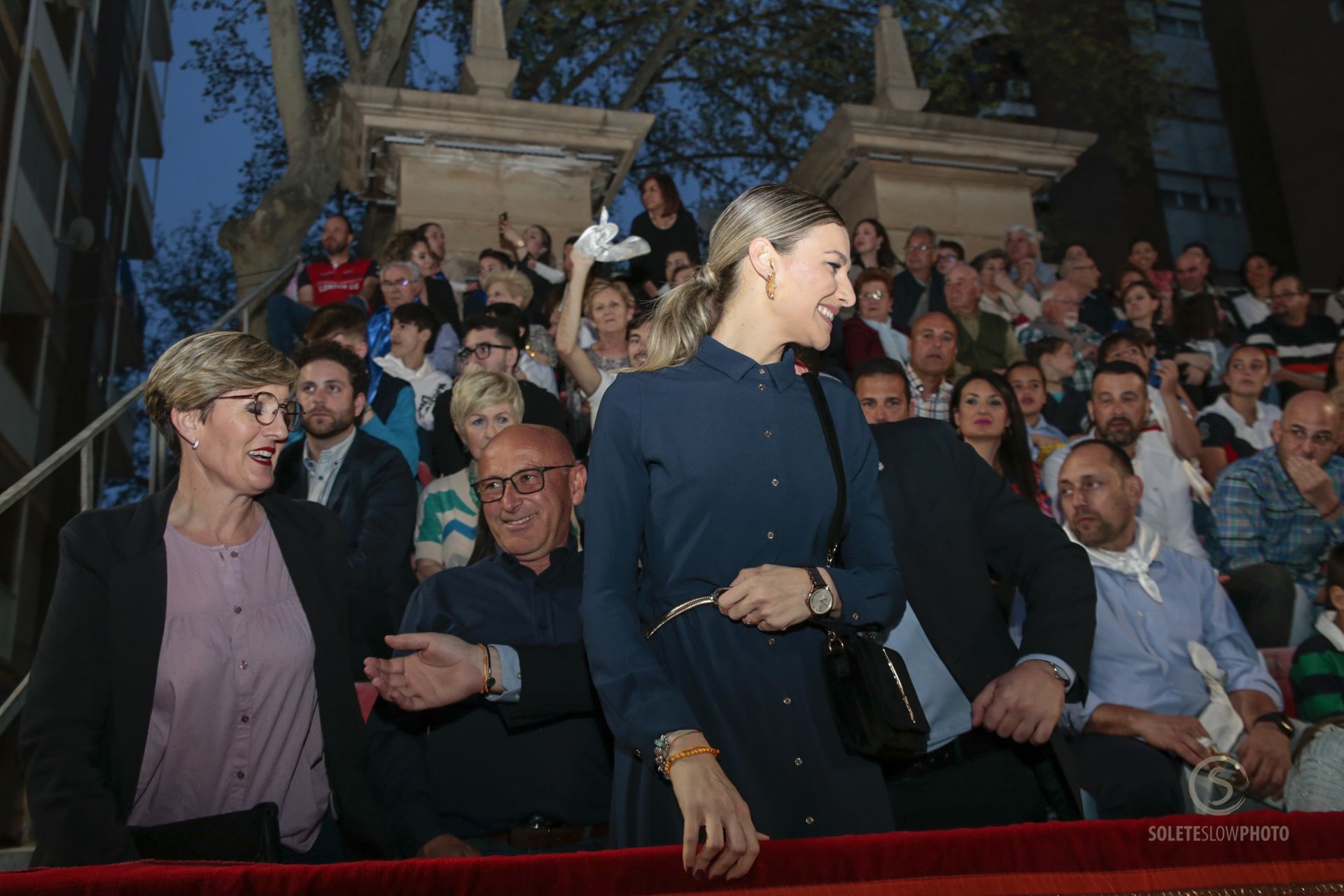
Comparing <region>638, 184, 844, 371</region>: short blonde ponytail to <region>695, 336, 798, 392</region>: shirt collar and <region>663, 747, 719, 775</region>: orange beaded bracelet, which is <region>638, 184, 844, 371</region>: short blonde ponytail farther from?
<region>663, 747, 719, 775</region>: orange beaded bracelet

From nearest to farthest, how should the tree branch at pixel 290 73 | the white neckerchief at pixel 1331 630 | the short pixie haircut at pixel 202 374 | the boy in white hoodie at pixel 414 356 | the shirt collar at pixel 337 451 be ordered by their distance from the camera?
the short pixie haircut at pixel 202 374 < the white neckerchief at pixel 1331 630 < the shirt collar at pixel 337 451 < the boy in white hoodie at pixel 414 356 < the tree branch at pixel 290 73

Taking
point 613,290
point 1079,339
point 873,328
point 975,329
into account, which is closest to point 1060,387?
point 975,329

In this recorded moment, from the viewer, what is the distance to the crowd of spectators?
2.62 metres

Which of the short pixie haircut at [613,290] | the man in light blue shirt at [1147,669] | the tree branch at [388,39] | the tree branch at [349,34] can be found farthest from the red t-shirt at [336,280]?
the man in light blue shirt at [1147,669]

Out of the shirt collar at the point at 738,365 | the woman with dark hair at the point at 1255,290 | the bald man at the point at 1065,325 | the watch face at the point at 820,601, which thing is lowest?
the watch face at the point at 820,601

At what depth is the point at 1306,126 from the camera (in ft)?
82.2

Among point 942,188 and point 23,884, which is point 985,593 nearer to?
point 23,884

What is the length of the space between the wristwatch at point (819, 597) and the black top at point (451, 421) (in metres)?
3.89

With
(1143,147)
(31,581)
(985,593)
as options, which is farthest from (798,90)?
(985,593)

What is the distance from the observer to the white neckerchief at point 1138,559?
429 centimetres

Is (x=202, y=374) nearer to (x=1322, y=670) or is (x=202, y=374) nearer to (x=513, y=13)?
(x=1322, y=670)

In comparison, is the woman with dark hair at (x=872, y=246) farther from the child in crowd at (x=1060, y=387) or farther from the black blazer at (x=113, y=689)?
the black blazer at (x=113, y=689)

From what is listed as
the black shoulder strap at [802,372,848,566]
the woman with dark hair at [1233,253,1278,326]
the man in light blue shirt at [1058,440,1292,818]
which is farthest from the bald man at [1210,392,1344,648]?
the woman with dark hair at [1233,253,1278,326]

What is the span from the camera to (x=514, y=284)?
8.13m
